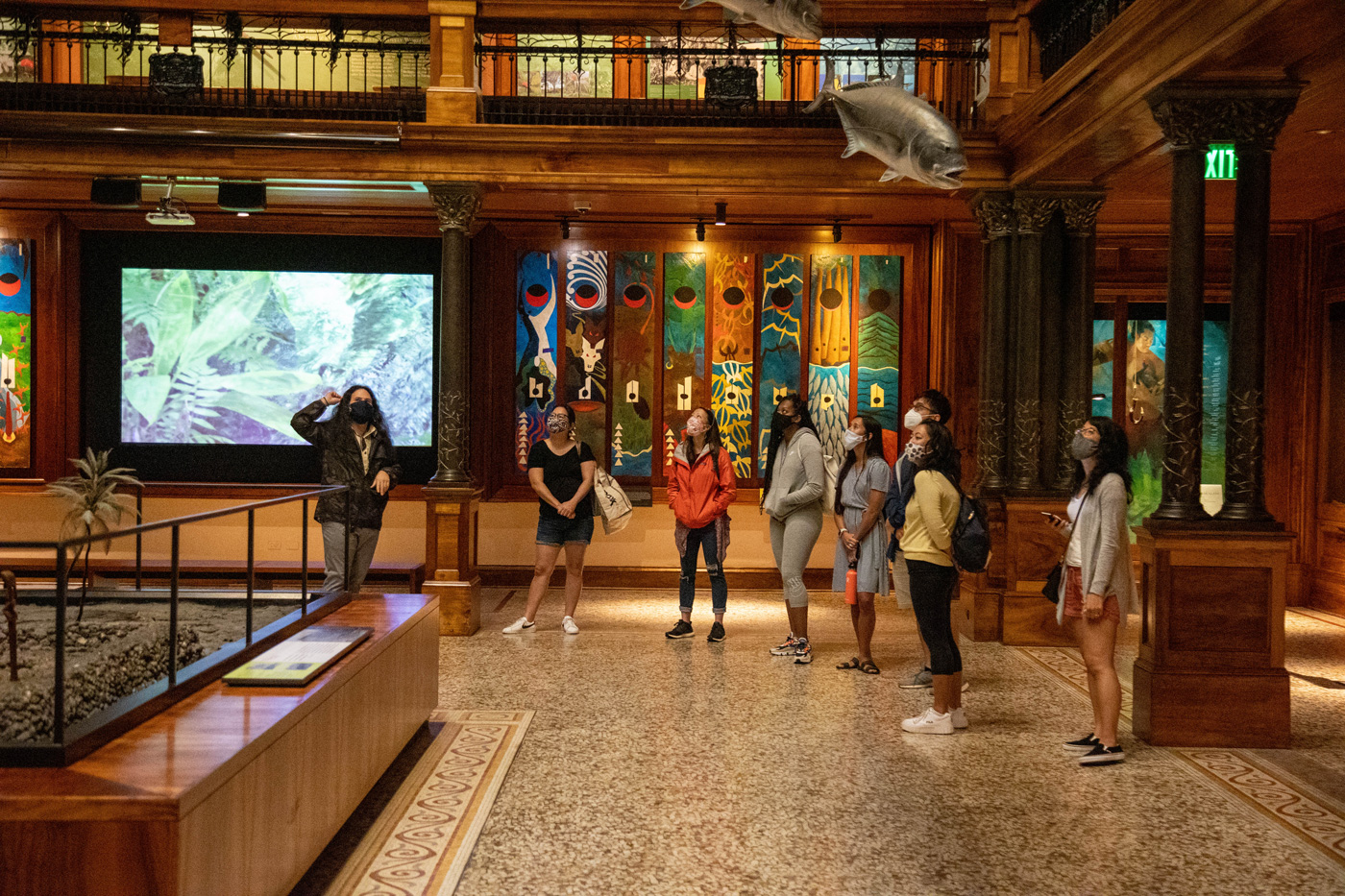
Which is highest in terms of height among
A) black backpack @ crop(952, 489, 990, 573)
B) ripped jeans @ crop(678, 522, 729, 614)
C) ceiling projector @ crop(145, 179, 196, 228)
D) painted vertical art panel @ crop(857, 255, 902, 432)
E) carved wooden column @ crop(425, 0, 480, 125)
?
carved wooden column @ crop(425, 0, 480, 125)

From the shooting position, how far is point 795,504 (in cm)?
658

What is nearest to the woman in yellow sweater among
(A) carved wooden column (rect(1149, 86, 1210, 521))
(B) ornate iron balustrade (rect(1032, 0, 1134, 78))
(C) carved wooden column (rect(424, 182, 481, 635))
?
(A) carved wooden column (rect(1149, 86, 1210, 521))

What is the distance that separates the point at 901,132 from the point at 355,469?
3.50 meters

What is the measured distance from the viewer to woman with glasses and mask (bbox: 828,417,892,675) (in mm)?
6188

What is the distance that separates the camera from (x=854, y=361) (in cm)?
966

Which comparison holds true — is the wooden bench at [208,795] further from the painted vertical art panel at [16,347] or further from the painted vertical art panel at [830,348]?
the painted vertical art panel at [16,347]

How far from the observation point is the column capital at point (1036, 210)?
7.59 meters

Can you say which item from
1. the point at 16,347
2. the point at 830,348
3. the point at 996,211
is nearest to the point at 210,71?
the point at 16,347

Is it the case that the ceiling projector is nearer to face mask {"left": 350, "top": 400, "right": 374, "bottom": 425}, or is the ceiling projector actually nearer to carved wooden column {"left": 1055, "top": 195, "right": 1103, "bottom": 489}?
face mask {"left": 350, "top": 400, "right": 374, "bottom": 425}

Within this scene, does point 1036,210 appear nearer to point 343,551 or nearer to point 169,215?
point 343,551

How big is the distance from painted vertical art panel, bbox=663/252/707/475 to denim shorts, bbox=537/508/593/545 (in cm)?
244

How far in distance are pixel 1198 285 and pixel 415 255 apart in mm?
6521

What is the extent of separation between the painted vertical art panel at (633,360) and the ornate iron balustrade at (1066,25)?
3.61 metres

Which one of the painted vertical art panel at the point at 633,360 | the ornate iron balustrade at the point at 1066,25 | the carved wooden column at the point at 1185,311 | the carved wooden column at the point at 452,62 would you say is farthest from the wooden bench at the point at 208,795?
the painted vertical art panel at the point at 633,360
